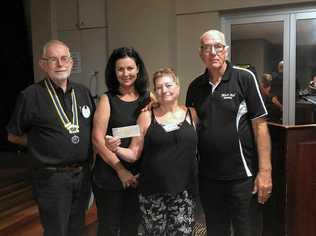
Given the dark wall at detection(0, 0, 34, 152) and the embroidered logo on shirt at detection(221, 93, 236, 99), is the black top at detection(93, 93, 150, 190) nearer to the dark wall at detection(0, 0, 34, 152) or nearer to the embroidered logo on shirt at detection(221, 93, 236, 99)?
the embroidered logo on shirt at detection(221, 93, 236, 99)

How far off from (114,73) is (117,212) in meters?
0.75

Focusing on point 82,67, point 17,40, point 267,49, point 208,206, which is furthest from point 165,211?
point 17,40

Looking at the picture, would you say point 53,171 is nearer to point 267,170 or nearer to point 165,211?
point 165,211

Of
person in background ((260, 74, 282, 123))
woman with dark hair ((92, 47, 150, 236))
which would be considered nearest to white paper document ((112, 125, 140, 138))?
woman with dark hair ((92, 47, 150, 236))

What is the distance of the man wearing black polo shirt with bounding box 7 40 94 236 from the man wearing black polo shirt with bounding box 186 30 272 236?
65 centimetres

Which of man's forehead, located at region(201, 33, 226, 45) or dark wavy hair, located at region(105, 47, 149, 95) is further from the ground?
man's forehead, located at region(201, 33, 226, 45)

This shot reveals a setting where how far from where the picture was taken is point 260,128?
5.87 feet

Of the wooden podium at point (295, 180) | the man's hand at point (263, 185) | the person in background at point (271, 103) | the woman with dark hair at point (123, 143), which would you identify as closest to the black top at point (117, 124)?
the woman with dark hair at point (123, 143)

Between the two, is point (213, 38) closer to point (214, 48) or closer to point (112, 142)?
point (214, 48)

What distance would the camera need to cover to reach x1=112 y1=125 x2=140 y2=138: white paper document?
1789 millimetres

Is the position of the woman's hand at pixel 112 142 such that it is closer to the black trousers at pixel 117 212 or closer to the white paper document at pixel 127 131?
the white paper document at pixel 127 131

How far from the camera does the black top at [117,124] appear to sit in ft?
6.08

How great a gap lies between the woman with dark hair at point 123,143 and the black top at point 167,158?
13 centimetres

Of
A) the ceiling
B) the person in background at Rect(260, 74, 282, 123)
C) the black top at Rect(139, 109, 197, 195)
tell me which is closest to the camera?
the black top at Rect(139, 109, 197, 195)
